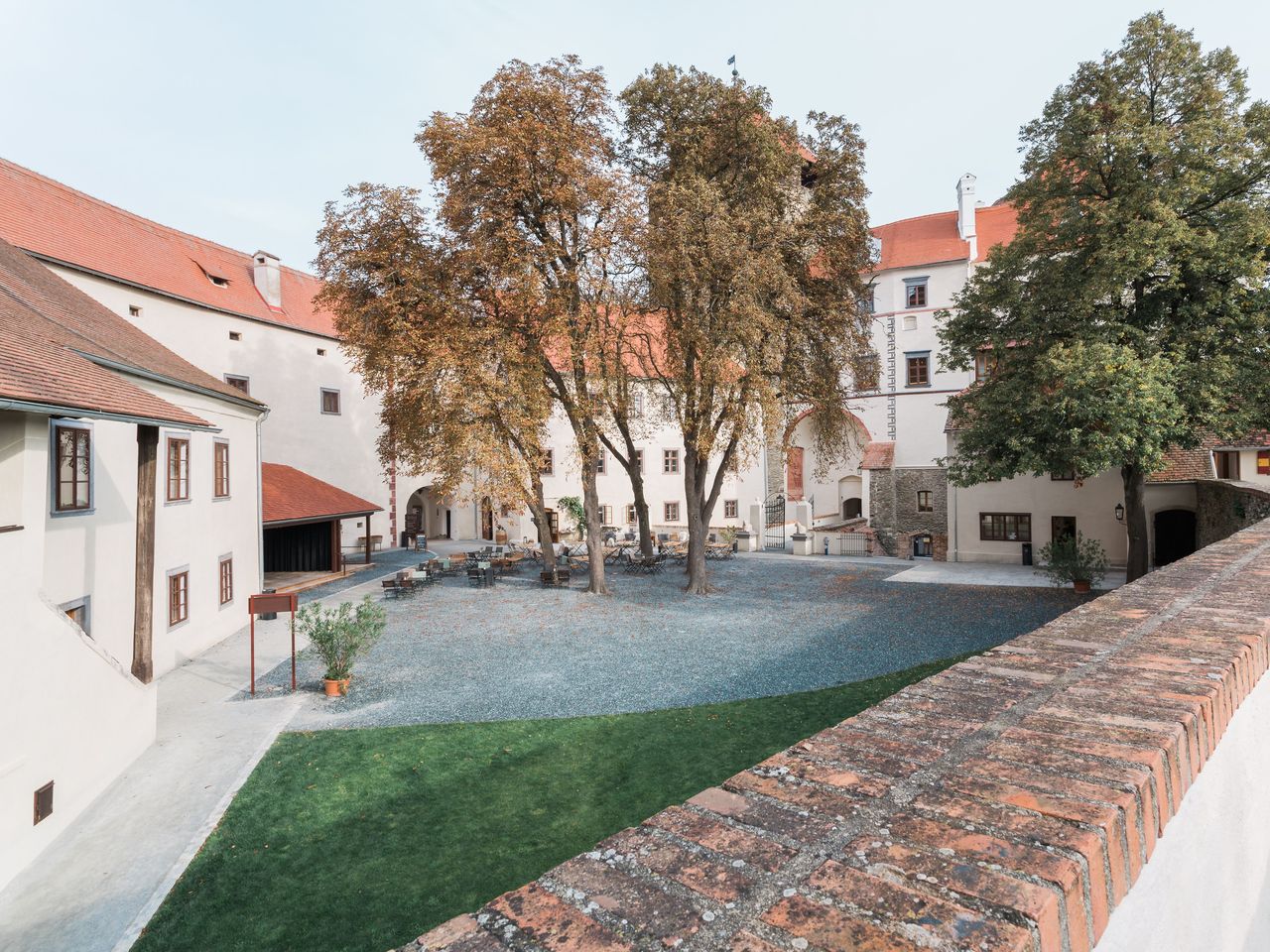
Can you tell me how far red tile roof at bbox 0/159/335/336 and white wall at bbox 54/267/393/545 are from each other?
0.54 m

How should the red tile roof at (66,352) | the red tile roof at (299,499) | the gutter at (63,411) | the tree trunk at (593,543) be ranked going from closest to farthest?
the gutter at (63,411)
the red tile roof at (66,352)
the tree trunk at (593,543)
the red tile roof at (299,499)

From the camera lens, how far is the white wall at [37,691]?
21.8 feet

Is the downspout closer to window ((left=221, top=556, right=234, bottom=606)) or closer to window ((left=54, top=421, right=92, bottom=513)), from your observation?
window ((left=221, top=556, right=234, bottom=606))

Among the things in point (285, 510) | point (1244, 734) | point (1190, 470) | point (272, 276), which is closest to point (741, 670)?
point (1244, 734)

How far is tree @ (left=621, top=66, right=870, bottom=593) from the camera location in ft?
60.1

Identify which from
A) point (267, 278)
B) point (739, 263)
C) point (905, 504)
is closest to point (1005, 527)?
point (905, 504)

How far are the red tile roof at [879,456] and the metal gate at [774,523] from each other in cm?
526

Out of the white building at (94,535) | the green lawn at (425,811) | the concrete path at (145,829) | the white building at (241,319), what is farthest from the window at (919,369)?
the concrete path at (145,829)

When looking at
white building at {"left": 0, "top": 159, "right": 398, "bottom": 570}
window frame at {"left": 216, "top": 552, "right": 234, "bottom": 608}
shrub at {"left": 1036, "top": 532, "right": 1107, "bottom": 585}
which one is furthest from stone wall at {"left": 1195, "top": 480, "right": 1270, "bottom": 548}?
white building at {"left": 0, "top": 159, "right": 398, "bottom": 570}

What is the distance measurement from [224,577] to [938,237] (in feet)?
116

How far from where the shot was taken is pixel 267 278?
98.7ft

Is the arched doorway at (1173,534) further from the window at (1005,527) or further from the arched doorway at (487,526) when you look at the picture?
the arched doorway at (487,526)

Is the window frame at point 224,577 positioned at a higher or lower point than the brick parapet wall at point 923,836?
lower

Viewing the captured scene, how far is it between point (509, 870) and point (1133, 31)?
22.0 m
